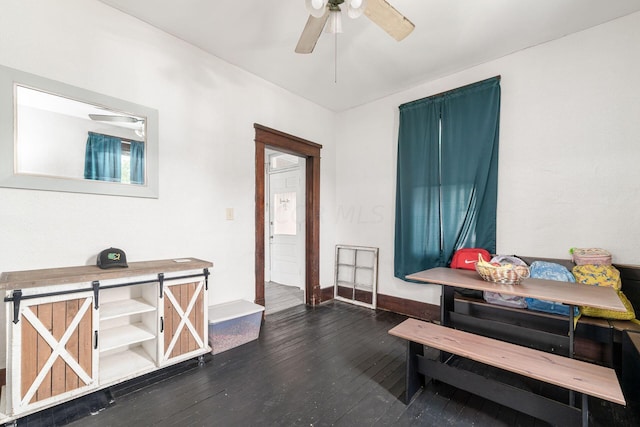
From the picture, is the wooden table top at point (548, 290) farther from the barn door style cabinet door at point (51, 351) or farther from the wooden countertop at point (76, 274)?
the barn door style cabinet door at point (51, 351)

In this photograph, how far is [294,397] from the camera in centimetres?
192

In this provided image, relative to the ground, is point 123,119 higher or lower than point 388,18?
lower

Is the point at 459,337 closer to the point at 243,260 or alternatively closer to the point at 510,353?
the point at 510,353

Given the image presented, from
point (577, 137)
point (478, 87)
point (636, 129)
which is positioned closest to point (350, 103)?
point (478, 87)

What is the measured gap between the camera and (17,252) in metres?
1.88

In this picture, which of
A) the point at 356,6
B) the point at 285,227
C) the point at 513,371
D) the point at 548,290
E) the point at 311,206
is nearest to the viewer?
the point at 513,371

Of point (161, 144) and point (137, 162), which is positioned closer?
point (137, 162)

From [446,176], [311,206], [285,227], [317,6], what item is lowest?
[285,227]

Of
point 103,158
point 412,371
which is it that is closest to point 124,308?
point 103,158

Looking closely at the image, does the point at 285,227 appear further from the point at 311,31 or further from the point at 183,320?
the point at 311,31

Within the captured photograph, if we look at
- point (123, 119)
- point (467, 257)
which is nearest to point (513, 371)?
point (467, 257)

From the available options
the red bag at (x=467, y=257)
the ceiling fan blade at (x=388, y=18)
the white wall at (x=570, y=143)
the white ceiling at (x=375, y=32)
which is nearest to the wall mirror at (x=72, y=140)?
the white ceiling at (x=375, y=32)

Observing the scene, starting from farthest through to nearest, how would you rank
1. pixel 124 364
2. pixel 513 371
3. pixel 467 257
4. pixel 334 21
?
pixel 467 257 → pixel 124 364 → pixel 334 21 → pixel 513 371

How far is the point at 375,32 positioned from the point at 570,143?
2.06m
